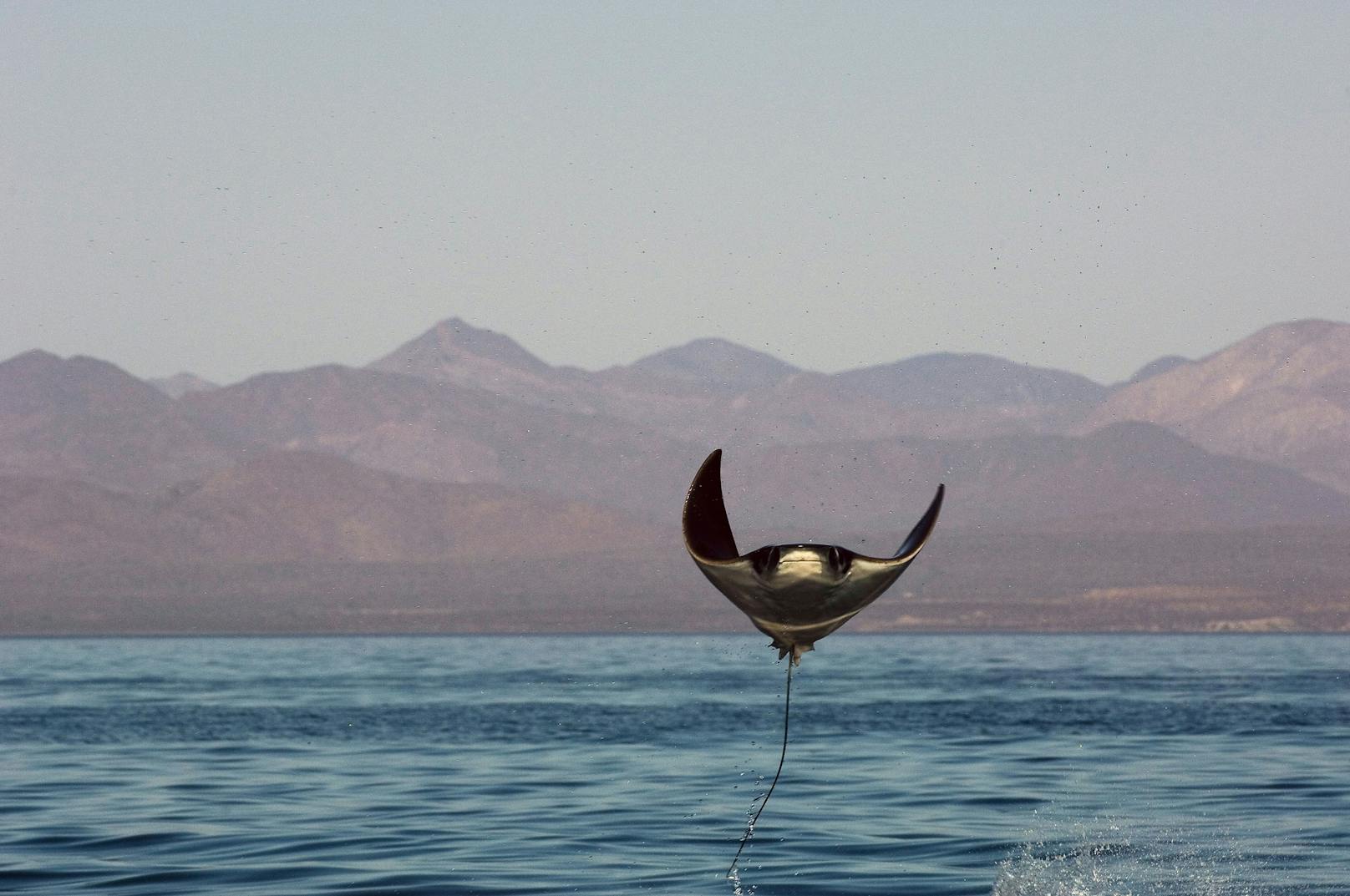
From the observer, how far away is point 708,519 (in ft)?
68.0

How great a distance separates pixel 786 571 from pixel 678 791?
25138 millimetres

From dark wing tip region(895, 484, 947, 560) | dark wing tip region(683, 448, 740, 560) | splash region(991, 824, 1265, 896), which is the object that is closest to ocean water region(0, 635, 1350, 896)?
splash region(991, 824, 1265, 896)

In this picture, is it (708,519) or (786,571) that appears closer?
(786,571)

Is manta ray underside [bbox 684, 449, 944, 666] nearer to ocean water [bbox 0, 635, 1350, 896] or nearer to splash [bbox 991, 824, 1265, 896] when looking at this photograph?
ocean water [bbox 0, 635, 1350, 896]

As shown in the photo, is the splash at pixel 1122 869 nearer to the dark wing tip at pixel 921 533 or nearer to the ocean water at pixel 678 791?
the ocean water at pixel 678 791

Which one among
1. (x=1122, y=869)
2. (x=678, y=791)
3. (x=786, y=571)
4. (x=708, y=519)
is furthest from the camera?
(x=678, y=791)

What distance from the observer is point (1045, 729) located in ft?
211

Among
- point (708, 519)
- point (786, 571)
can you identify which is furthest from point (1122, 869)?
point (708, 519)

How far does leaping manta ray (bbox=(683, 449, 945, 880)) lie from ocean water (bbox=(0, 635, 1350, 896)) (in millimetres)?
10206

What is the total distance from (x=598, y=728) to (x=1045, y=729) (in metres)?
15.0

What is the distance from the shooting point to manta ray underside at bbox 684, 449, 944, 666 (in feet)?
65.9

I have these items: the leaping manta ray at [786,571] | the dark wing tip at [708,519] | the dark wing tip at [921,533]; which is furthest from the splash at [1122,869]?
the dark wing tip at [708,519]

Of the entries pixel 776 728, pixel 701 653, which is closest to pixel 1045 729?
pixel 776 728

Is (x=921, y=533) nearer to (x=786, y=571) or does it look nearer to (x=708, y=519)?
(x=786, y=571)
